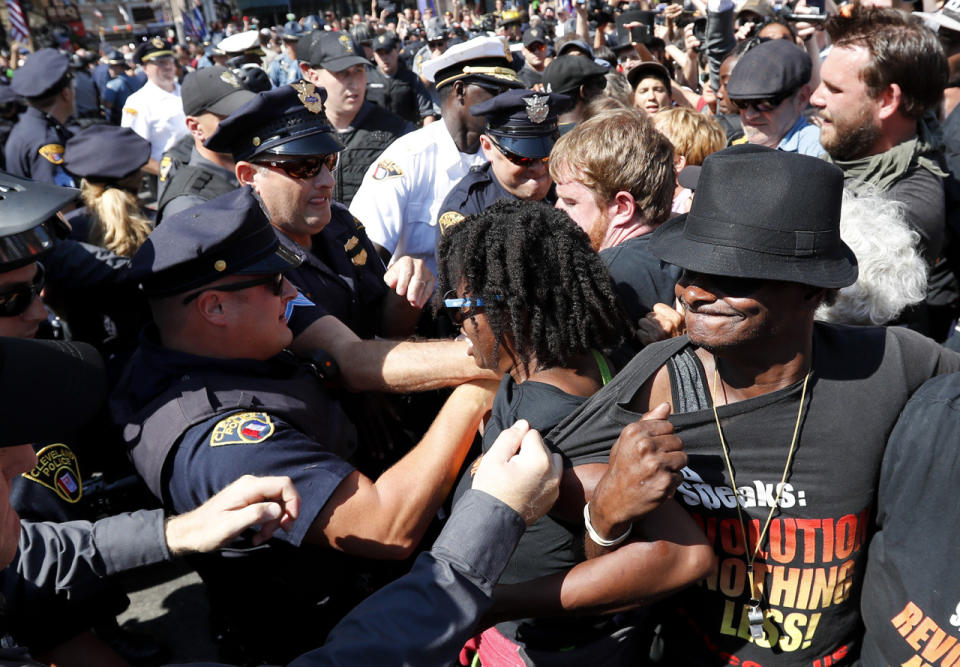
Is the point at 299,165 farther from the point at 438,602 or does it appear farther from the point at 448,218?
the point at 438,602

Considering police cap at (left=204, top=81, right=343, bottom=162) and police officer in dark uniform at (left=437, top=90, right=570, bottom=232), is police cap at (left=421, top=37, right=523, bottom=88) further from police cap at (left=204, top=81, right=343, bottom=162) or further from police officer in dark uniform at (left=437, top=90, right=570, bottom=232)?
police cap at (left=204, top=81, right=343, bottom=162)

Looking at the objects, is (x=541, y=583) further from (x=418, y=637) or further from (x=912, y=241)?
(x=912, y=241)

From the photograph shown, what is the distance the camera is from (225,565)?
2295mm

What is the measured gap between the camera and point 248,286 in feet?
7.25

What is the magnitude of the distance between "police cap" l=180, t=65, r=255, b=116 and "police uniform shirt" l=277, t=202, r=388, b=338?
1463 mm

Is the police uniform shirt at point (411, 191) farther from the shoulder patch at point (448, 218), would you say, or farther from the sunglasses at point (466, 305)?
the sunglasses at point (466, 305)

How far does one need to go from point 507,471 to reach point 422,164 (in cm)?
303

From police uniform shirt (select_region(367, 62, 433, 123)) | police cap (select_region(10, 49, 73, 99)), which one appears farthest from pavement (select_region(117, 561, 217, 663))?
police uniform shirt (select_region(367, 62, 433, 123))

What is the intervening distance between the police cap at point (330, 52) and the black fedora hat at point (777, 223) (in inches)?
185

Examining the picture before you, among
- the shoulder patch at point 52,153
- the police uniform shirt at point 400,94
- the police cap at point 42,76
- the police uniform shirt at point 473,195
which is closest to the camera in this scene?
the police uniform shirt at point 473,195

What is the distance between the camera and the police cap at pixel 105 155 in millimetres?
4105

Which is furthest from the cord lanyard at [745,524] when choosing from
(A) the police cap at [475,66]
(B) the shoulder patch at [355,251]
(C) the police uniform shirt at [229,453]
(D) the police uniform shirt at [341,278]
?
(A) the police cap at [475,66]

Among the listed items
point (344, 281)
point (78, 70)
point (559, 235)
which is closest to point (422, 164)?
point (344, 281)

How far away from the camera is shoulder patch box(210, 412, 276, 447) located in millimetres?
→ 1981
